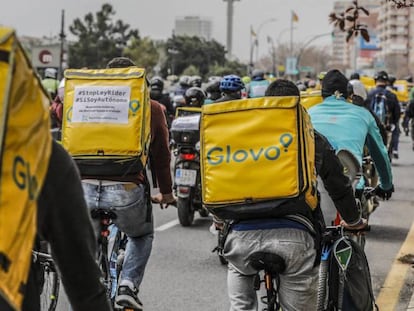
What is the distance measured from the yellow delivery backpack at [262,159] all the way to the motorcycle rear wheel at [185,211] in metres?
6.55

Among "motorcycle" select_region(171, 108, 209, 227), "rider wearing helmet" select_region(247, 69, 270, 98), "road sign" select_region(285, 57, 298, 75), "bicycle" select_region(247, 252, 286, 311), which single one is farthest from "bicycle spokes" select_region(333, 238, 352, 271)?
"road sign" select_region(285, 57, 298, 75)

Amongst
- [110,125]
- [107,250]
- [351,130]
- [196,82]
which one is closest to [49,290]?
[107,250]

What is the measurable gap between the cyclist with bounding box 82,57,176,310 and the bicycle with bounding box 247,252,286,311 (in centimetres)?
133

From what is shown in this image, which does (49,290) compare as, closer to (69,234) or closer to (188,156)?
(69,234)

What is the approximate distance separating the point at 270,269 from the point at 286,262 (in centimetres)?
8

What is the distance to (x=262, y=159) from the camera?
396 cm

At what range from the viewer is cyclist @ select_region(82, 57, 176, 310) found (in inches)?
207

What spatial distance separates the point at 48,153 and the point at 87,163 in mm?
3208

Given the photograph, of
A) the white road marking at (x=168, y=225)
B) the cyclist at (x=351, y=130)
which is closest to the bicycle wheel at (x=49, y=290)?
the cyclist at (x=351, y=130)

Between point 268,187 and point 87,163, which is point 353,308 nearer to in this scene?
point 268,187

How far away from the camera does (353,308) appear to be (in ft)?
14.6

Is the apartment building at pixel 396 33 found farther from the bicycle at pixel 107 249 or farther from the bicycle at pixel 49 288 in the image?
the bicycle at pixel 49 288

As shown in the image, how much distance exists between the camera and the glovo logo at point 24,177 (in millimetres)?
1830

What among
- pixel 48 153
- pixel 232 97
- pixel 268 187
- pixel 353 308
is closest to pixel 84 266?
pixel 48 153
